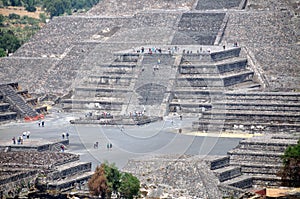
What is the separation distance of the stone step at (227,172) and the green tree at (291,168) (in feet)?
5.23

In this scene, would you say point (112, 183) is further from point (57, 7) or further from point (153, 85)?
point (57, 7)

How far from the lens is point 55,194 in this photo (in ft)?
113

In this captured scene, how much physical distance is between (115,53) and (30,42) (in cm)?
865

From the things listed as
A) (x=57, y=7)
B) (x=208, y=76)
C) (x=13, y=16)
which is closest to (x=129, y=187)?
(x=208, y=76)

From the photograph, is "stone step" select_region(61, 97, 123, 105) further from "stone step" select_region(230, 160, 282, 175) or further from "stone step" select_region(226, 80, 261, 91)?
"stone step" select_region(230, 160, 282, 175)

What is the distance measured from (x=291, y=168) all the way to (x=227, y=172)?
202 centimetres

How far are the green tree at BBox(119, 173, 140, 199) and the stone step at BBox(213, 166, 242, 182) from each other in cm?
294

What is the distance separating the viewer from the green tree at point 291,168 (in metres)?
34.9

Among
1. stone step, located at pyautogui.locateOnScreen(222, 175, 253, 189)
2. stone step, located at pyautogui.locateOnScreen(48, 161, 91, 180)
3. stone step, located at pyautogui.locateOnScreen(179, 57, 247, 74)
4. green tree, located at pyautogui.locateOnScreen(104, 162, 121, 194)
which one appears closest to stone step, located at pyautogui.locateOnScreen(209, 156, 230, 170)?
stone step, located at pyautogui.locateOnScreen(222, 175, 253, 189)

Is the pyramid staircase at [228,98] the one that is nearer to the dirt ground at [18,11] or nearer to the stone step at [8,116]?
the stone step at [8,116]

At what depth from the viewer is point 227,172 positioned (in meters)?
36.0

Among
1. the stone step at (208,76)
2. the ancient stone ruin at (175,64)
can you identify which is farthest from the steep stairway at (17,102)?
the stone step at (208,76)

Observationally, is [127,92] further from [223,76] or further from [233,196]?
[233,196]

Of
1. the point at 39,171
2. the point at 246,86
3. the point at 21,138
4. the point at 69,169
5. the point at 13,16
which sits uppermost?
the point at 13,16
